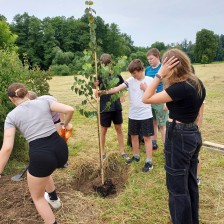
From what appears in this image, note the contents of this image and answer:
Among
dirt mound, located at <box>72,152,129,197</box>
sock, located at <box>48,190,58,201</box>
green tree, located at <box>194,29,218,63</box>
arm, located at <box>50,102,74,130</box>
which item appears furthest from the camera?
green tree, located at <box>194,29,218,63</box>

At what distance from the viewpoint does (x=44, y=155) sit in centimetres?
289

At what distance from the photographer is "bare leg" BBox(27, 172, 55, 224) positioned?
293 centimetres

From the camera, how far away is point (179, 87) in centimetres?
251

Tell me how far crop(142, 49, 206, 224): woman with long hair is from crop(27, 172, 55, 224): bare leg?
1298 millimetres

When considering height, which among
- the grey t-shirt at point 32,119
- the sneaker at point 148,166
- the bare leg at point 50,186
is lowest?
the sneaker at point 148,166

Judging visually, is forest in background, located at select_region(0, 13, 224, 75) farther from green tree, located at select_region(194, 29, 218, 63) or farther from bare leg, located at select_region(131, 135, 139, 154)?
bare leg, located at select_region(131, 135, 139, 154)

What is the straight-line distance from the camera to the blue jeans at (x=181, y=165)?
270cm

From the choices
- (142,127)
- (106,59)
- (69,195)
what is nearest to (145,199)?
(69,195)

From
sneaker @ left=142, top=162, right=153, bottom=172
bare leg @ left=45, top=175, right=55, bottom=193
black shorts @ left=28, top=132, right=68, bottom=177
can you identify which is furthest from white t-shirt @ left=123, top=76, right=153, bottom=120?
black shorts @ left=28, top=132, right=68, bottom=177

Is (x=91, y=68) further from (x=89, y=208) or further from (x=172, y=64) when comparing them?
(x=89, y=208)

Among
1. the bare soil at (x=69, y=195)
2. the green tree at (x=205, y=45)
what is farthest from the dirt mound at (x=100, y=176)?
the green tree at (x=205, y=45)

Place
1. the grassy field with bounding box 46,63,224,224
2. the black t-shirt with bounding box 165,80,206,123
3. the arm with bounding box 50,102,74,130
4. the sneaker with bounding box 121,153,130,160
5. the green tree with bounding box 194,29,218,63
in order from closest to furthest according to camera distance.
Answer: the black t-shirt with bounding box 165,80,206,123
the arm with bounding box 50,102,74,130
the grassy field with bounding box 46,63,224,224
the sneaker with bounding box 121,153,130,160
the green tree with bounding box 194,29,218,63

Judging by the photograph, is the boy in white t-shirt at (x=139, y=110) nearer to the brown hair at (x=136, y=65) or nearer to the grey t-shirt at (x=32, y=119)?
the brown hair at (x=136, y=65)

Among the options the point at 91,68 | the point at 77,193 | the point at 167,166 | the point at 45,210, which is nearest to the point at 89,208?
the point at 77,193
